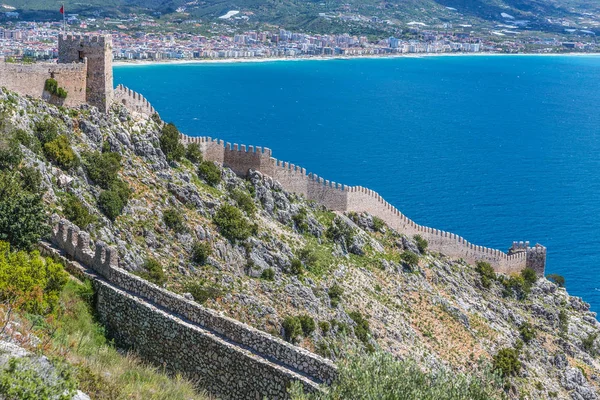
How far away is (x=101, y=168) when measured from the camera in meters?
27.6

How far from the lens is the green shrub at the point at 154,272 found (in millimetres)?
23375

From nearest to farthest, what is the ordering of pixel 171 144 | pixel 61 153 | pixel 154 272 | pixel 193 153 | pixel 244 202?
pixel 154 272, pixel 61 153, pixel 171 144, pixel 244 202, pixel 193 153

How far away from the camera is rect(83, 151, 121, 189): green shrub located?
89.6 feet

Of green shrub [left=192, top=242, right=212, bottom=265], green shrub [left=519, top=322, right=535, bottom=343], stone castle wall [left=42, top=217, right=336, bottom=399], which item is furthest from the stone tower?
green shrub [left=519, top=322, right=535, bottom=343]

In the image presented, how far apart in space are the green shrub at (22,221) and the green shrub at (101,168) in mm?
8179

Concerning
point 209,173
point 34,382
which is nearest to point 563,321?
point 209,173

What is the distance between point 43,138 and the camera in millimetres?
26859

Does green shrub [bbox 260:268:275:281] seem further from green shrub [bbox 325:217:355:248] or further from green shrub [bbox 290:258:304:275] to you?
green shrub [bbox 325:217:355:248]

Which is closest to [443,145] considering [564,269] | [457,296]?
[564,269]

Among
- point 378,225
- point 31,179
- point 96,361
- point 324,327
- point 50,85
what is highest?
point 50,85

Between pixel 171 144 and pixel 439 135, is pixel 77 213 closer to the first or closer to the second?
pixel 171 144

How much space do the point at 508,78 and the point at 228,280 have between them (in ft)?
488

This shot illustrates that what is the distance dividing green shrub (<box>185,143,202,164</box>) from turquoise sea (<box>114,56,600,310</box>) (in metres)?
27.5

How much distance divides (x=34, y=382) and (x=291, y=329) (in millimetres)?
15969
